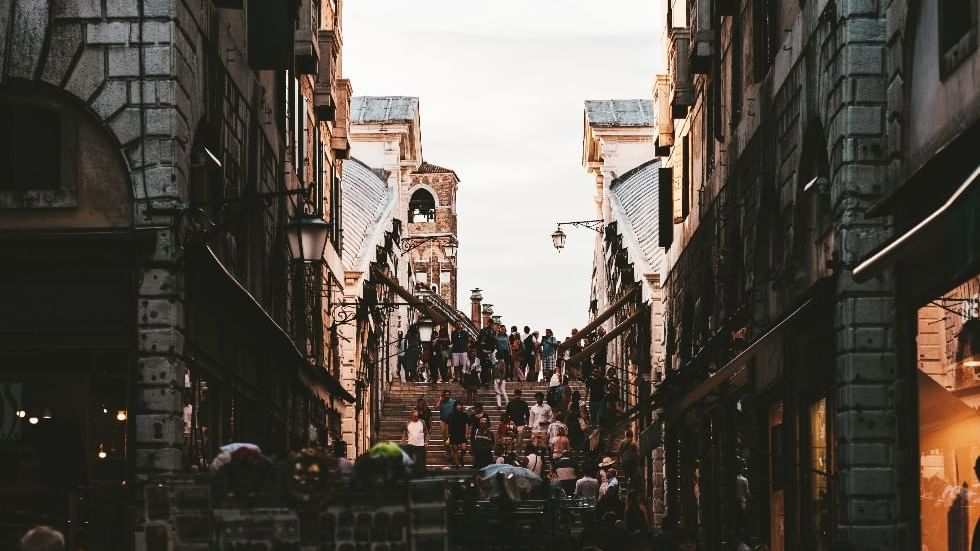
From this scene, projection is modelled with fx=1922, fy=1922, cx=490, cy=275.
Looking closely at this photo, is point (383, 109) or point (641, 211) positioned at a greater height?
point (383, 109)

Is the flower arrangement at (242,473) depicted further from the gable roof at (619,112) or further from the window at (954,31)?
the gable roof at (619,112)

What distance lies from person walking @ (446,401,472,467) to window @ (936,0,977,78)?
24.7 meters

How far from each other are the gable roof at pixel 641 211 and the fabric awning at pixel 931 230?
29.5 meters

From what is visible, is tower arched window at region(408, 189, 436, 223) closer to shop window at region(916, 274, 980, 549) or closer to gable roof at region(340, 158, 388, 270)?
gable roof at region(340, 158, 388, 270)

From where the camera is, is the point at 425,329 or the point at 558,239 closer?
the point at 425,329

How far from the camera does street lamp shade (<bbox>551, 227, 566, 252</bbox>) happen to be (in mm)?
66188

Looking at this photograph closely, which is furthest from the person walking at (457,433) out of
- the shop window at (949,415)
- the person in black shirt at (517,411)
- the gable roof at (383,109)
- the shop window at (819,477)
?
the gable roof at (383,109)

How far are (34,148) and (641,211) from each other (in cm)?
3641

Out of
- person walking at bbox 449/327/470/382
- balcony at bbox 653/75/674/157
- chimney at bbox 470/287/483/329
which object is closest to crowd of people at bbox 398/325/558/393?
person walking at bbox 449/327/470/382

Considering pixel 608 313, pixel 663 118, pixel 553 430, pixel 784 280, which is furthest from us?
pixel 608 313

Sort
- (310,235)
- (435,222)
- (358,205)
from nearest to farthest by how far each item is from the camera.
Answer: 1. (310,235)
2. (358,205)
3. (435,222)

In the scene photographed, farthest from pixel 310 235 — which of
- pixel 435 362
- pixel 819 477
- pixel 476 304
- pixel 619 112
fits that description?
pixel 476 304

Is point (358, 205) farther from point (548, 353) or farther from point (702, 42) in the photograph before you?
point (702, 42)

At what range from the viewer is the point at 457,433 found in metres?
40.3
